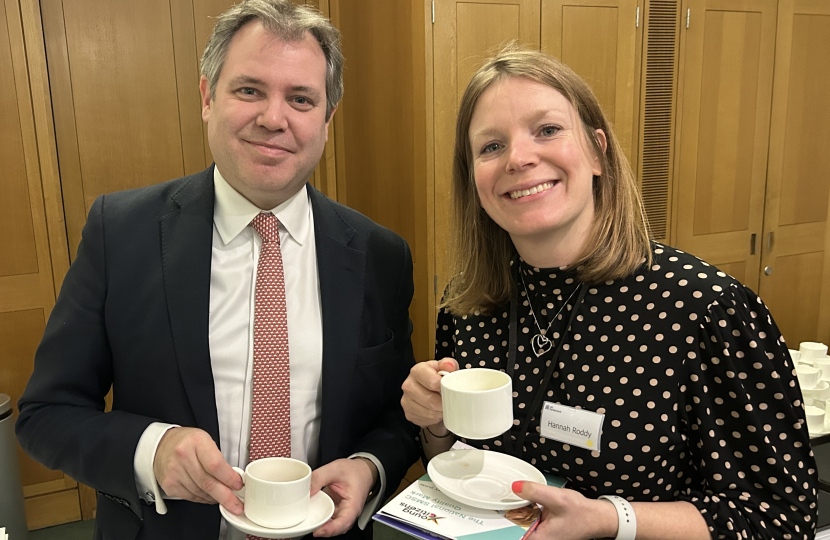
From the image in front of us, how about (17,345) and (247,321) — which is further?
(17,345)

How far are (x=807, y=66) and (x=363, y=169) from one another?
2.84m

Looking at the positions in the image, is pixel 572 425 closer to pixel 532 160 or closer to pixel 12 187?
pixel 532 160

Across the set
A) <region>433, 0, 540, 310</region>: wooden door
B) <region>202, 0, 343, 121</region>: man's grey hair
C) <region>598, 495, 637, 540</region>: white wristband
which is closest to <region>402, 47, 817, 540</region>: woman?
<region>598, 495, 637, 540</region>: white wristband

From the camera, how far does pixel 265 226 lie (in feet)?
4.97

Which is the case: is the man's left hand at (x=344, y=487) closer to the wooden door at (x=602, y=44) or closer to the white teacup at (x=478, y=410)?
the white teacup at (x=478, y=410)

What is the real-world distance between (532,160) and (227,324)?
74 cm

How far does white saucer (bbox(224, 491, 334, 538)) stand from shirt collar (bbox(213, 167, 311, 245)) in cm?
59

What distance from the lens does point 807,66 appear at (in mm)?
4152

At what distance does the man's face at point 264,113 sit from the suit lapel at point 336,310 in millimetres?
172

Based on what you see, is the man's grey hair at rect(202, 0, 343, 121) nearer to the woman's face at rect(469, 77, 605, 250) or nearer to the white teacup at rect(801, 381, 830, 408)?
the woman's face at rect(469, 77, 605, 250)

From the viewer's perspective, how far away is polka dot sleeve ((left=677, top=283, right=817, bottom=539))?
3.91ft

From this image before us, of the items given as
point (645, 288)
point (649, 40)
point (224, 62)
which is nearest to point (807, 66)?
point (649, 40)

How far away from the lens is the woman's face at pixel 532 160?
1337 mm

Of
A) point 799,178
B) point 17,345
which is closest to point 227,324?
point 17,345
